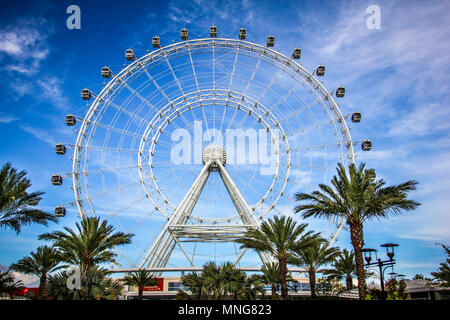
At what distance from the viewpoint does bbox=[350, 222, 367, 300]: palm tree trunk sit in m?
19.4

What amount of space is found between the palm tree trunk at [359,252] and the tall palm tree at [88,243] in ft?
51.4

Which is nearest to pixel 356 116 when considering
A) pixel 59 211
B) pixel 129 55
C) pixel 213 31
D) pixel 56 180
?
pixel 213 31

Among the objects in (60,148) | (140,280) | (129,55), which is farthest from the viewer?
(129,55)

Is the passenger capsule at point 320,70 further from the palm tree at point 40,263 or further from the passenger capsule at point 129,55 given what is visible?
the palm tree at point 40,263

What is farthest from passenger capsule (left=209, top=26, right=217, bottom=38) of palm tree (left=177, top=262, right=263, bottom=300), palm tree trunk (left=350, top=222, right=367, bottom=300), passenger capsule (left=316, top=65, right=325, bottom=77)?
palm tree trunk (left=350, top=222, right=367, bottom=300)

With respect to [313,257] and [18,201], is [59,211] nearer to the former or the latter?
[18,201]

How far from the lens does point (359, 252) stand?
19.8m

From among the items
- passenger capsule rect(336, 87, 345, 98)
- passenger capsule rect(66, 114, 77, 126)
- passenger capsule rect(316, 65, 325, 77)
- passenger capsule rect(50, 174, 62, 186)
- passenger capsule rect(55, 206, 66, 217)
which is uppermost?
passenger capsule rect(316, 65, 325, 77)

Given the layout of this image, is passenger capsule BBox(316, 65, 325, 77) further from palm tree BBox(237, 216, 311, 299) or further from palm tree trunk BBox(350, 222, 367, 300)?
palm tree trunk BBox(350, 222, 367, 300)

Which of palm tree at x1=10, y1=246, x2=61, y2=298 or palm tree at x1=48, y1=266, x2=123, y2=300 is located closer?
palm tree at x1=48, y1=266, x2=123, y2=300

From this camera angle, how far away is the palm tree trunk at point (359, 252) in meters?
19.4

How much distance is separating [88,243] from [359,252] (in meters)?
17.0

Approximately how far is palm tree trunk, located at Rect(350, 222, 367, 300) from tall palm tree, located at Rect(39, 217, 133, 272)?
1566 centimetres
